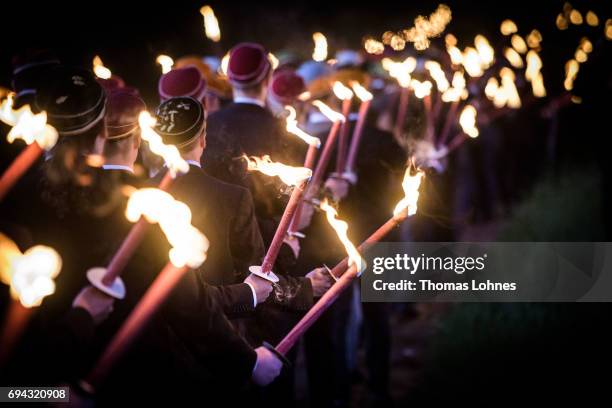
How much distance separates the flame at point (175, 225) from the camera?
1730 mm

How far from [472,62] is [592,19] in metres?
1.91

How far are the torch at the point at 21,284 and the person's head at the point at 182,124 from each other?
1.01m

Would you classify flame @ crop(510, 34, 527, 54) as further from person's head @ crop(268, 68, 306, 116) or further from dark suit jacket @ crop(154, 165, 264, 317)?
dark suit jacket @ crop(154, 165, 264, 317)

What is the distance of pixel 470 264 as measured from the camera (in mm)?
6109

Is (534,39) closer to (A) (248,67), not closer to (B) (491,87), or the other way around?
(B) (491,87)

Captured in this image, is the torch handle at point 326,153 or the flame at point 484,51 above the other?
the flame at point 484,51

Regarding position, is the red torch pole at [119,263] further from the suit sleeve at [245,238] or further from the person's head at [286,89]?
the person's head at [286,89]

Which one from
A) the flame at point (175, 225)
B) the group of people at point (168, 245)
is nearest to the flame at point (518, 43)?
the group of people at point (168, 245)

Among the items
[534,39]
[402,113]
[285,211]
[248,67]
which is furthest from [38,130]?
[534,39]

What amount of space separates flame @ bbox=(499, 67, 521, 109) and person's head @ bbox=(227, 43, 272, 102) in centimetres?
675

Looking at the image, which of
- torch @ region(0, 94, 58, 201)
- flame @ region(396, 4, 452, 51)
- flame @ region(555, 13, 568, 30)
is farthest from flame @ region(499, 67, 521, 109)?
torch @ region(0, 94, 58, 201)

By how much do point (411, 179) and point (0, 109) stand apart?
106 inches

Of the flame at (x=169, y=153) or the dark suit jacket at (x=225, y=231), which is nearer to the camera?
the flame at (x=169, y=153)

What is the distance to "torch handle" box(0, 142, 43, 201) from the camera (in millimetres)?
1973
